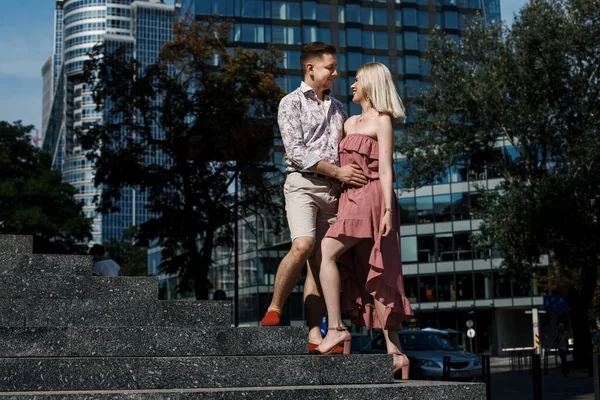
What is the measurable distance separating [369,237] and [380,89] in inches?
43.6

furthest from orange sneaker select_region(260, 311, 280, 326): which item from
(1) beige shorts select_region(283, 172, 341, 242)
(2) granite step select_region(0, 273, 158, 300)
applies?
(2) granite step select_region(0, 273, 158, 300)

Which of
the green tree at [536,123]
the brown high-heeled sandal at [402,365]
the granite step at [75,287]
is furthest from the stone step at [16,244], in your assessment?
the green tree at [536,123]

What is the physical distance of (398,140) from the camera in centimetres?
2986

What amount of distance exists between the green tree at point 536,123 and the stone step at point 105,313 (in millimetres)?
18349

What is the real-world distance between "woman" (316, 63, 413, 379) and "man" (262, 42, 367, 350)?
0.12 meters

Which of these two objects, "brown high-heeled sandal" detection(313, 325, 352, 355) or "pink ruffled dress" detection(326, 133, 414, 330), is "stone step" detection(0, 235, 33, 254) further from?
"brown high-heeled sandal" detection(313, 325, 352, 355)

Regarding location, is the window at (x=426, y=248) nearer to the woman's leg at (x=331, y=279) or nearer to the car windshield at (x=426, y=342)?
the car windshield at (x=426, y=342)

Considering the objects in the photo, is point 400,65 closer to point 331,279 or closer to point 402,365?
point 402,365

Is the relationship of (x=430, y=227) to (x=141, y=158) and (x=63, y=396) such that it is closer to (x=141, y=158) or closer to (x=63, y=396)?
(x=141, y=158)

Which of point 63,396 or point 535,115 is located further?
point 535,115

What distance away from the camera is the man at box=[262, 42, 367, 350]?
6262 millimetres

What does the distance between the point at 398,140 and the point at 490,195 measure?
4.47 metres

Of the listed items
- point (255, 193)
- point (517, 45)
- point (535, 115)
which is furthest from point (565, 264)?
point (255, 193)

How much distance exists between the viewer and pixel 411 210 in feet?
210
